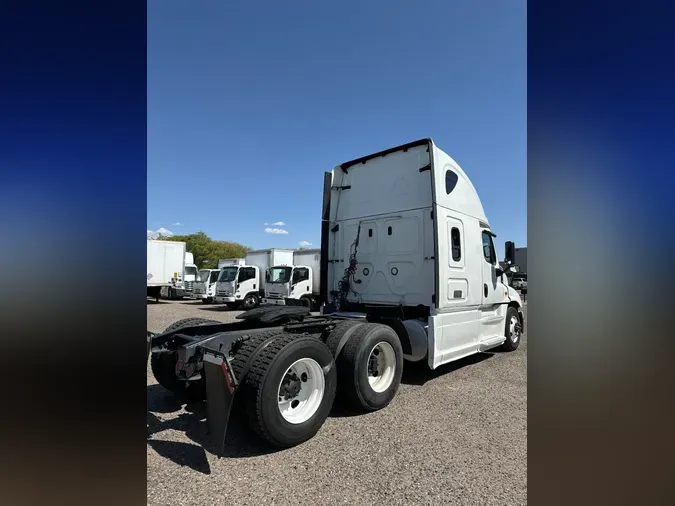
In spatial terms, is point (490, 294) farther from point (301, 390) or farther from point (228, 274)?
point (228, 274)

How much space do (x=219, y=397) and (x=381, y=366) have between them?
7.94ft

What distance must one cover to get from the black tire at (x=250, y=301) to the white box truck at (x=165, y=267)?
6.76 m

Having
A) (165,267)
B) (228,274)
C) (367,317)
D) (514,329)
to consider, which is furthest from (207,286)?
(367,317)

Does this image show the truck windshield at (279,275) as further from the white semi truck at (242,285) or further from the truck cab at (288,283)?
the white semi truck at (242,285)

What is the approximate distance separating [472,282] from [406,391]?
88.3 inches

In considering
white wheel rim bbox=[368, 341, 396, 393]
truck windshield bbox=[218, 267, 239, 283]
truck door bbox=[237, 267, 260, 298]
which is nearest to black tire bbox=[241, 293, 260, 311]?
truck door bbox=[237, 267, 260, 298]

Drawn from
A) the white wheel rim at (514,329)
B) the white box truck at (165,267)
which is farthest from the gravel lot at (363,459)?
the white box truck at (165,267)

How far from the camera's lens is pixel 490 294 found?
23.0 feet

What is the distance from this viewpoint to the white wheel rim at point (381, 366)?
4852mm

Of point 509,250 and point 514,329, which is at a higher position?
point 509,250
